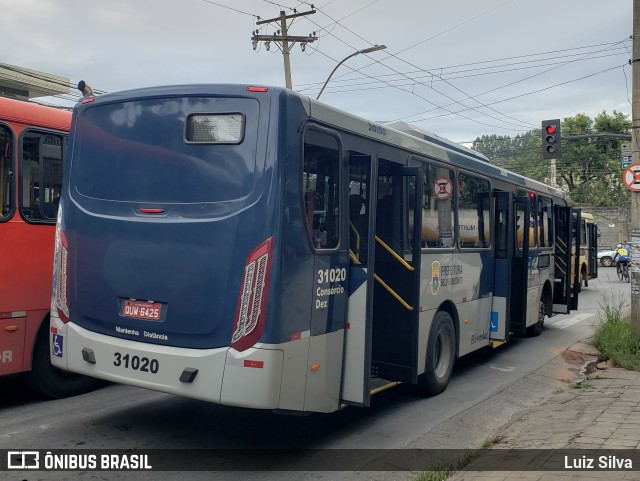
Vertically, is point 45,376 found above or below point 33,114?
below

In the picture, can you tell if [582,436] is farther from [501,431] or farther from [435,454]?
[435,454]

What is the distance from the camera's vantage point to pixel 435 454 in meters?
5.84

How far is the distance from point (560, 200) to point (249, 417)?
9922 mm

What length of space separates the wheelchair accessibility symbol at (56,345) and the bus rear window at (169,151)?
1.34 m

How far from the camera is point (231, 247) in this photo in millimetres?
4941

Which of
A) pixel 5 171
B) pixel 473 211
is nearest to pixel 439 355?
pixel 473 211

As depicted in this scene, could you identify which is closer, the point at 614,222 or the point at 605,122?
the point at 605,122

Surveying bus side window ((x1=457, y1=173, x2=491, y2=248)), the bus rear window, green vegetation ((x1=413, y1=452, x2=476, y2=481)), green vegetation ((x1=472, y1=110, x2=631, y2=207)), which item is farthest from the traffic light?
green vegetation ((x1=472, y1=110, x2=631, y2=207))

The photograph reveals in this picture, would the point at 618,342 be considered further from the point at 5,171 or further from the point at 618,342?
the point at 5,171

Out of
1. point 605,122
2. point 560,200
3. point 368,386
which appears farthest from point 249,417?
point 605,122

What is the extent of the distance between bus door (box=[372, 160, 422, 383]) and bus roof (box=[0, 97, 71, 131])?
3.73m

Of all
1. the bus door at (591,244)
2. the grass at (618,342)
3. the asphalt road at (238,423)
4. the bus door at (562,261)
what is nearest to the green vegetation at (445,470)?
the asphalt road at (238,423)

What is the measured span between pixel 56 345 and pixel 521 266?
7949mm

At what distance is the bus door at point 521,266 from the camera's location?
36.0 feet
